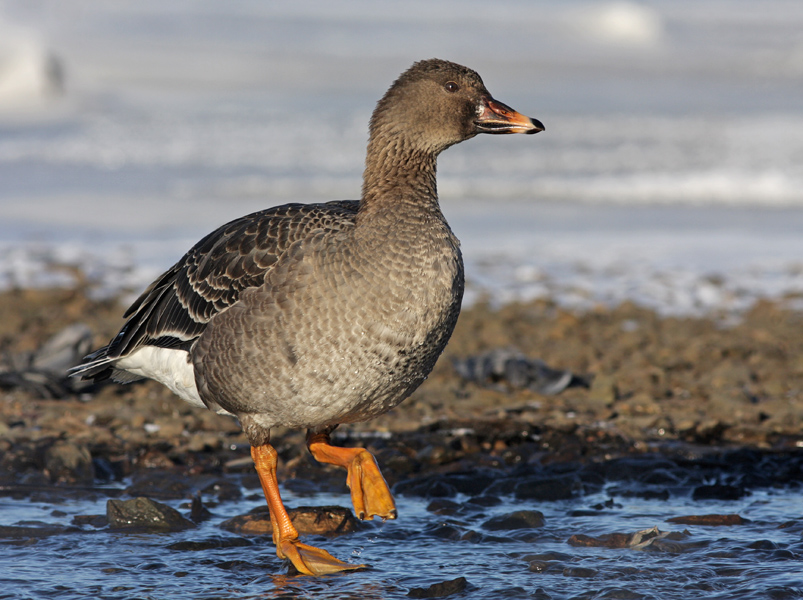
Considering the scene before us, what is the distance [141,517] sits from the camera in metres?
5.29

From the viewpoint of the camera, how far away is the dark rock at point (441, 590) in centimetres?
448

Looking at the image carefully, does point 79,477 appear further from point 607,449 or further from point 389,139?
point 607,449

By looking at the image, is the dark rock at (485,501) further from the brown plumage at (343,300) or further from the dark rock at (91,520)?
the dark rock at (91,520)

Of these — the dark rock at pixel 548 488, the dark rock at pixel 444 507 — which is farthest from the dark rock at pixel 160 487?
the dark rock at pixel 548 488

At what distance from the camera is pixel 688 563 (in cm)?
476

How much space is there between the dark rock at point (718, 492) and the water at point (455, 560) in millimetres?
63

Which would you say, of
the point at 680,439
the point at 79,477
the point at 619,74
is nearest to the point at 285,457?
the point at 79,477

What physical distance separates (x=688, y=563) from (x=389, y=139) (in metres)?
Result: 2.55

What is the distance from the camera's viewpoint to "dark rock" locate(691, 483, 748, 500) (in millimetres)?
5680

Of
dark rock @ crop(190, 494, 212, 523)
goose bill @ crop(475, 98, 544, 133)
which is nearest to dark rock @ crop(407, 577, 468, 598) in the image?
dark rock @ crop(190, 494, 212, 523)

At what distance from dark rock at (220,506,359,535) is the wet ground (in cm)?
2

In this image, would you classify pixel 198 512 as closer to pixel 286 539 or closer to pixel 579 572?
pixel 286 539

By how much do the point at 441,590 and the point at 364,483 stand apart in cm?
87

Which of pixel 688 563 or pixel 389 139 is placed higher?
pixel 389 139
